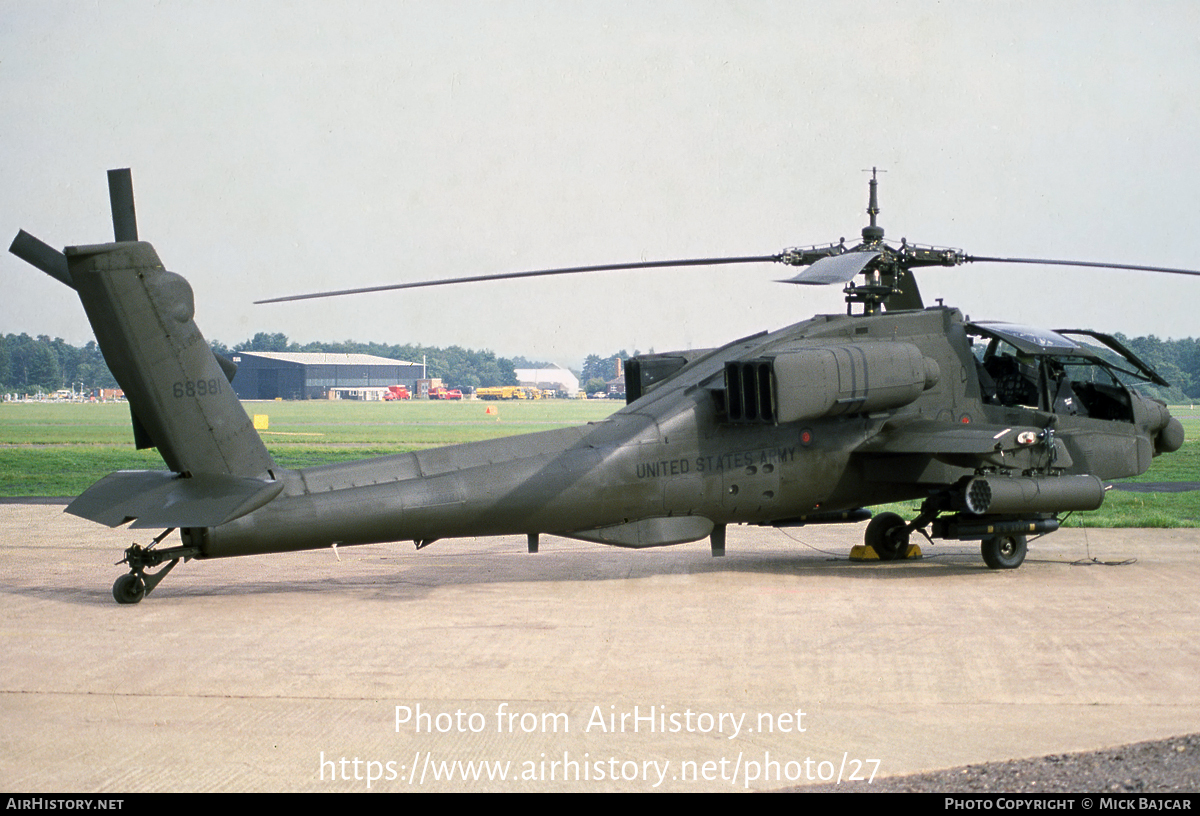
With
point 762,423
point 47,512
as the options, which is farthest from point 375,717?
point 47,512

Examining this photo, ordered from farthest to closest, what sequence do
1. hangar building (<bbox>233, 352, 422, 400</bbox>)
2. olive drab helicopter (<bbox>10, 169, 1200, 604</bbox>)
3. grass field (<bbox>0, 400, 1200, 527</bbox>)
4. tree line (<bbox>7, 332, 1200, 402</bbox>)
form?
hangar building (<bbox>233, 352, 422, 400</bbox>) → tree line (<bbox>7, 332, 1200, 402</bbox>) → grass field (<bbox>0, 400, 1200, 527</bbox>) → olive drab helicopter (<bbox>10, 169, 1200, 604</bbox>)

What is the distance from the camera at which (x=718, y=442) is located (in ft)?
41.2

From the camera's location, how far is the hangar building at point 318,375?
41.4 m

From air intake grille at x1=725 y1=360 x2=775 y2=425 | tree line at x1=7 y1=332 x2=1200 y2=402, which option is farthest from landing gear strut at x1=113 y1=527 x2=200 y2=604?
tree line at x1=7 y1=332 x2=1200 y2=402

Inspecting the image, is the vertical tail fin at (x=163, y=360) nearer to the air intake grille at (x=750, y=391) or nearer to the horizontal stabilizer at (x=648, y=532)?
the horizontal stabilizer at (x=648, y=532)

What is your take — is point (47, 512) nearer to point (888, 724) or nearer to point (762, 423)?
point (762, 423)

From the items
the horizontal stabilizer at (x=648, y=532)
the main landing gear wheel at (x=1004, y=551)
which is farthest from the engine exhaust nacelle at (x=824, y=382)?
the main landing gear wheel at (x=1004, y=551)

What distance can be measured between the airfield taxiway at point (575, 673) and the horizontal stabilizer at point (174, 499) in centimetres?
93

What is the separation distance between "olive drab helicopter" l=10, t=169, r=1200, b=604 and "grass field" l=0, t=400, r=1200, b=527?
5.33 metres

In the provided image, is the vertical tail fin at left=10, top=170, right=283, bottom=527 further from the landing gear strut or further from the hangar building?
the hangar building

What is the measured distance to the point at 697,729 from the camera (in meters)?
6.66

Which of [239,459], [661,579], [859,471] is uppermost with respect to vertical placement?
[239,459]

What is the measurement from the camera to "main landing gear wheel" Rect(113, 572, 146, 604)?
10.9 metres

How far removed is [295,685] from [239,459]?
3.10m
